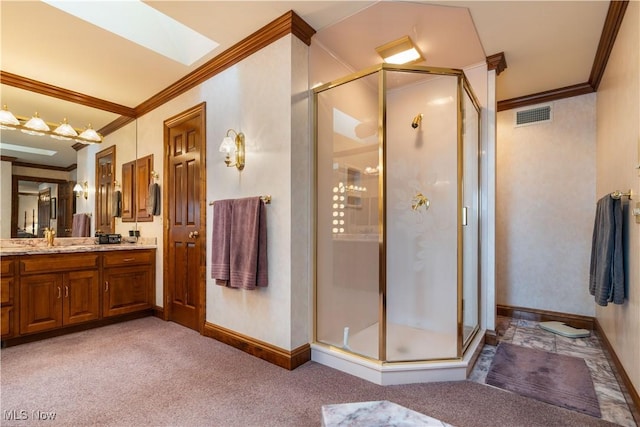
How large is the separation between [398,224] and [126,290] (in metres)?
3.07

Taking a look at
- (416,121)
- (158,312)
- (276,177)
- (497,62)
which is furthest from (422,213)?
(158,312)

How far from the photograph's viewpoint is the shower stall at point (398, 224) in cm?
224

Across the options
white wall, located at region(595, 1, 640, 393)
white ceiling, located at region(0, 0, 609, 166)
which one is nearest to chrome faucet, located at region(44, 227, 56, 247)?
white ceiling, located at region(0, 0, 609, 166)

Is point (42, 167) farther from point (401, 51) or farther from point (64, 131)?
point (401, 51)

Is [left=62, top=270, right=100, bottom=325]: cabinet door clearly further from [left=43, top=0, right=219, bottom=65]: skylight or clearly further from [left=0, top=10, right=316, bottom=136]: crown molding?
[left=43, top=0, right=219, bottom=65]: skylight

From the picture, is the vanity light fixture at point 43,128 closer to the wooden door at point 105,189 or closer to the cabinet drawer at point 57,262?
the wooden door at point 105,189

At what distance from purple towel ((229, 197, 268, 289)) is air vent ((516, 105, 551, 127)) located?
325cm

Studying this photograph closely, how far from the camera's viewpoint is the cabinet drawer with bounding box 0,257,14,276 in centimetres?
256

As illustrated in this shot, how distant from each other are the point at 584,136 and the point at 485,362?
266 centimetres

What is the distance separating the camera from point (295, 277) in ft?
7.63

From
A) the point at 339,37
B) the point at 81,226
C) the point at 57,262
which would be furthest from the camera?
the point at 81,226

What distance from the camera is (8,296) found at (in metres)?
2.59

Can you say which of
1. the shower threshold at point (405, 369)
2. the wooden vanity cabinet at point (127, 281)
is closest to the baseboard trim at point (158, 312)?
the wooden vanity cabinet at point (127, 281)

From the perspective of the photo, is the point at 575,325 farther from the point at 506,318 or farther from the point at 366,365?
A: the point at 366,365
